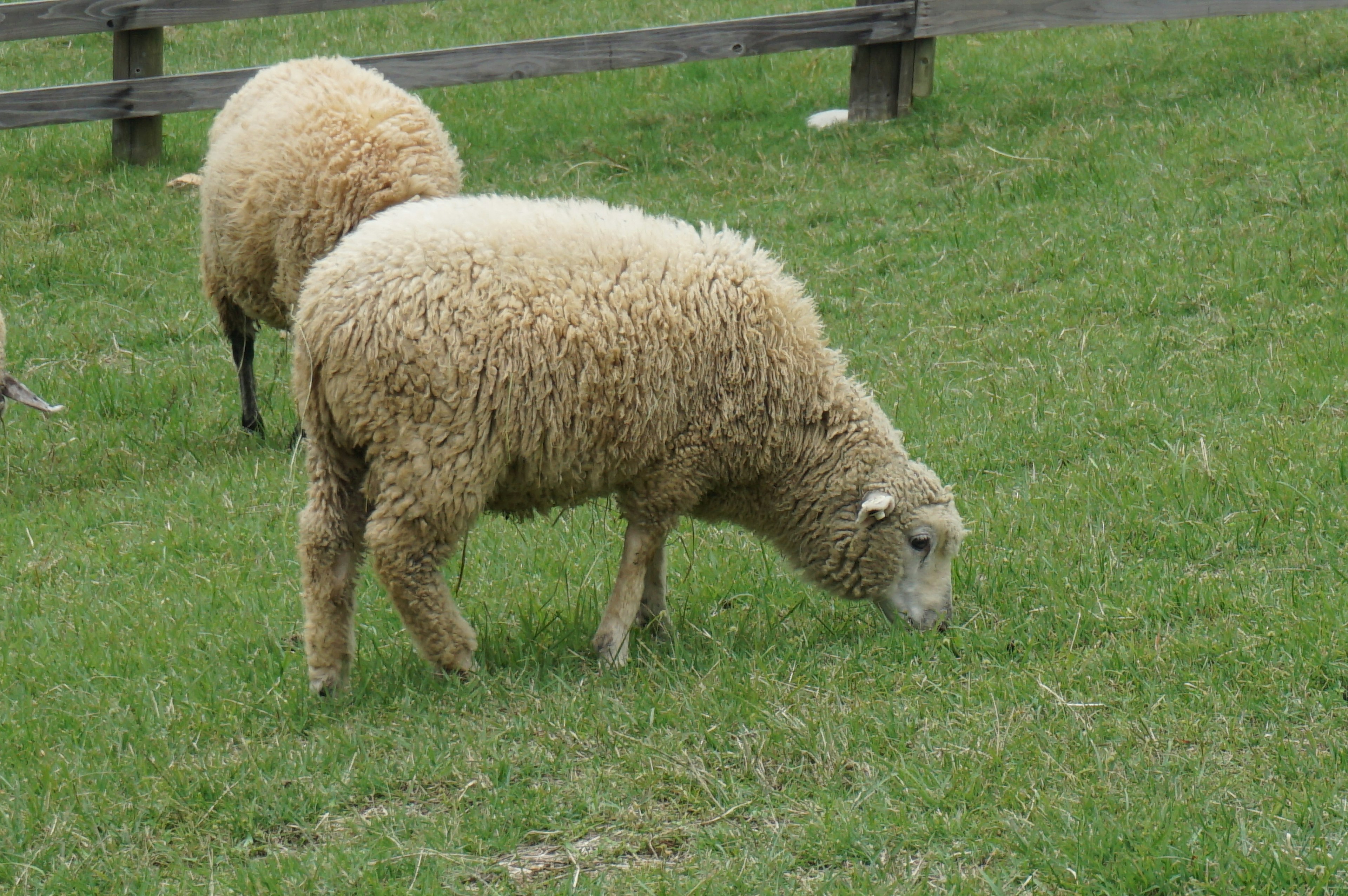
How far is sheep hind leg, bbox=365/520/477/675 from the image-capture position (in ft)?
13.8

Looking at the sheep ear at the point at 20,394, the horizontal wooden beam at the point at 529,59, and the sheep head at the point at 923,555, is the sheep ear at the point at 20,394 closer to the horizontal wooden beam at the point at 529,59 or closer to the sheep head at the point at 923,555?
the horizontal wooden beam at the point at 529,59

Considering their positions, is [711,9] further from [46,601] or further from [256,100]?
[46,601]

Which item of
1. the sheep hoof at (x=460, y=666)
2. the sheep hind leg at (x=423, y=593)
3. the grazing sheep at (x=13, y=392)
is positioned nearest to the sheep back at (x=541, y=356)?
the sheep hind leg at (x=423, y=593)

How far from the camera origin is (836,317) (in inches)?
314

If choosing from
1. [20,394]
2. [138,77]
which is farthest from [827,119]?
[20,394]

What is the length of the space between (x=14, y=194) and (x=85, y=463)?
14.0 ft

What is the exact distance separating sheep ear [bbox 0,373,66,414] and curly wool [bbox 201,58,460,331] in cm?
104

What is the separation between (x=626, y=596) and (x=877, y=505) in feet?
2.82

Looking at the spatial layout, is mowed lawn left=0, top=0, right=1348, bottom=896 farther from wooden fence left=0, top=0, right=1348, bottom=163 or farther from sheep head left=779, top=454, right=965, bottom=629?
wooden fence left=0, top=0, right=1348, bottom=163

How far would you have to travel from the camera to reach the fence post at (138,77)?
10.5 metres

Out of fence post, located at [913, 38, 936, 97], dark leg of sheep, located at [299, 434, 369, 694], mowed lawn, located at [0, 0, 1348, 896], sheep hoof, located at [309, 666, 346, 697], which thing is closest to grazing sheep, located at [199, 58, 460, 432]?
mowed lawn, located at [0, 0, 1348, 896]

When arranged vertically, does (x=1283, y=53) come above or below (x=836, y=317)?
above

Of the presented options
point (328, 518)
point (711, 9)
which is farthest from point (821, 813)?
point (711, 9)

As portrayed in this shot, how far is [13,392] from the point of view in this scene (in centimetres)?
697
